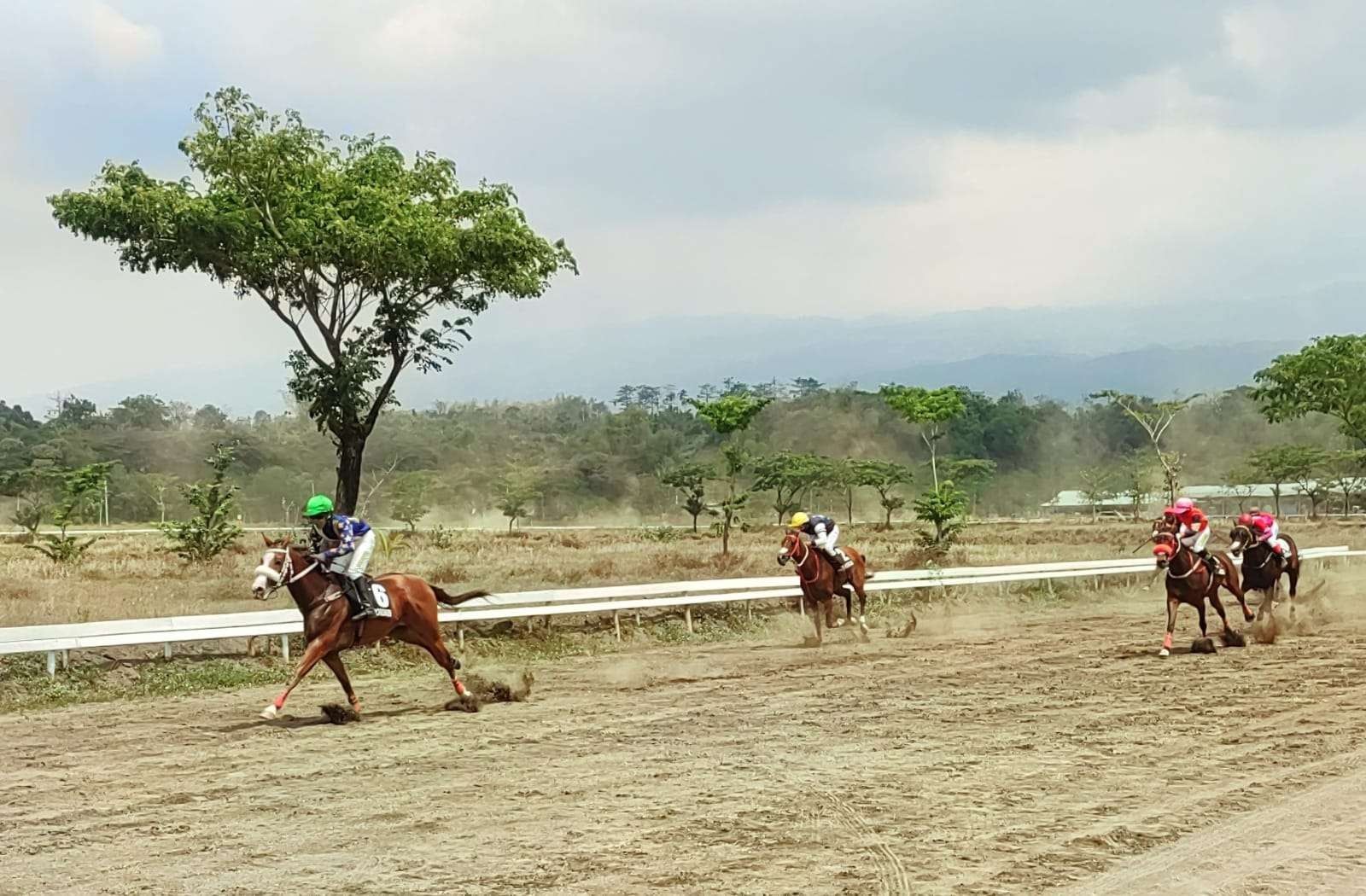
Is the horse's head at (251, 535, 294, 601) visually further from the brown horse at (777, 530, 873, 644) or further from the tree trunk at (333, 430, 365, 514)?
the tree trunk at (333, 430, 365, 514)

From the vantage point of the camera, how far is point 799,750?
34.3 feet

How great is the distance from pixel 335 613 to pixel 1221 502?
307 feet

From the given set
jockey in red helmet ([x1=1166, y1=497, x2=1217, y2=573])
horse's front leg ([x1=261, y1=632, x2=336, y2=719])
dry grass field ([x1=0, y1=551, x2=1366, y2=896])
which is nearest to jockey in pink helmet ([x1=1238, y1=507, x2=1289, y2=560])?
jockey in red helmet ([x1=1166, y1=497, x2=1217, y2=573])

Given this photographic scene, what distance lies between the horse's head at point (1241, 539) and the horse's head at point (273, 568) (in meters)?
13.4

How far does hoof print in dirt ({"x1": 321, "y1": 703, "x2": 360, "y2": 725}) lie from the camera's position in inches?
481

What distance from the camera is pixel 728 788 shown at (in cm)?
910

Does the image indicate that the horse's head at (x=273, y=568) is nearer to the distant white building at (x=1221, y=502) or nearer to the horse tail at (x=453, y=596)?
the horse tail at (x=453, y=596)

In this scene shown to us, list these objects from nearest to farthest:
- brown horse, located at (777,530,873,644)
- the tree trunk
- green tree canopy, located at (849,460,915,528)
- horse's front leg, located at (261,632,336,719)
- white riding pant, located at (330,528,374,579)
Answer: horse's front leg, located at (261,632,336,719)
white riding pant, located at (330,528,374,579)
brown horse, located at (777,530,873,644)
the tree trunk
green tree canopy, located at (849,460,915,528)

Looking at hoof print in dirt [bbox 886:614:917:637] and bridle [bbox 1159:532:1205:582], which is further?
hoof print in dirt [bbox 886:614:917:637]

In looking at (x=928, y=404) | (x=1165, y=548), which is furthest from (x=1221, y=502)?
(x=1165, y=548)

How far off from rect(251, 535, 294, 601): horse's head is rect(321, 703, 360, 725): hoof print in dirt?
4.42ft

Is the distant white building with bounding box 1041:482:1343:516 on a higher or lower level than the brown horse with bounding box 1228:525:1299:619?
lower

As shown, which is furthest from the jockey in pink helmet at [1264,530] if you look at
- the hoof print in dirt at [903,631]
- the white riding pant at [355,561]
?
the white riding pant at [355,561]

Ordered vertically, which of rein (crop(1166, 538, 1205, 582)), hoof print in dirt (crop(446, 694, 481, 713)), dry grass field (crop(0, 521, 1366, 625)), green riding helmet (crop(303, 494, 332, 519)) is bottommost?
hoof print in dirt (crop(446, 694, 481, 713))
